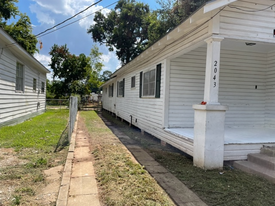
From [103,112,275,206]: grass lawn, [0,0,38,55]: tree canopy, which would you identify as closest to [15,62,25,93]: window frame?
[103,112,275,206]: grass lawn

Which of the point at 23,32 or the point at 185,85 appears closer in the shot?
the point at 185,85

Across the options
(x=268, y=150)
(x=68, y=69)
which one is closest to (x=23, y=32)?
(x=68, y=69)

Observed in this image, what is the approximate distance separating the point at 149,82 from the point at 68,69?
2234 cm

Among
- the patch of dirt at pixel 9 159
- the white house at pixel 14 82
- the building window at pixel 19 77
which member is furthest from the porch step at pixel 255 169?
the building window at pixel 19 77

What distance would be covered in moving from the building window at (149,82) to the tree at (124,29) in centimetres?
2124

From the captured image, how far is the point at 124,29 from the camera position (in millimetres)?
27828

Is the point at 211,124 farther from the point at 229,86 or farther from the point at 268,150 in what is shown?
the point at 229,86

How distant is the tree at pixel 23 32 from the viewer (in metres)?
19.7

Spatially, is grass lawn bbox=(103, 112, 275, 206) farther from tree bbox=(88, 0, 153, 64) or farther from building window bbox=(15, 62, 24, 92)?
tree bbox=(88, 0, 153, 64)

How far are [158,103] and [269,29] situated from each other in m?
3.21

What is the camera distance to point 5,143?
16.7 ft

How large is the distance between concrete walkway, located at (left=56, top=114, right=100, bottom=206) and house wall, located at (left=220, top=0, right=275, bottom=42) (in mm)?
3577

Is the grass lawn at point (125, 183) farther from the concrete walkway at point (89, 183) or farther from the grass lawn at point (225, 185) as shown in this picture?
the grass lawn at point (225, 185)

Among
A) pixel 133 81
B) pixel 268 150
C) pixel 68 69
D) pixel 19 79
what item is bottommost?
pixel 268 150
